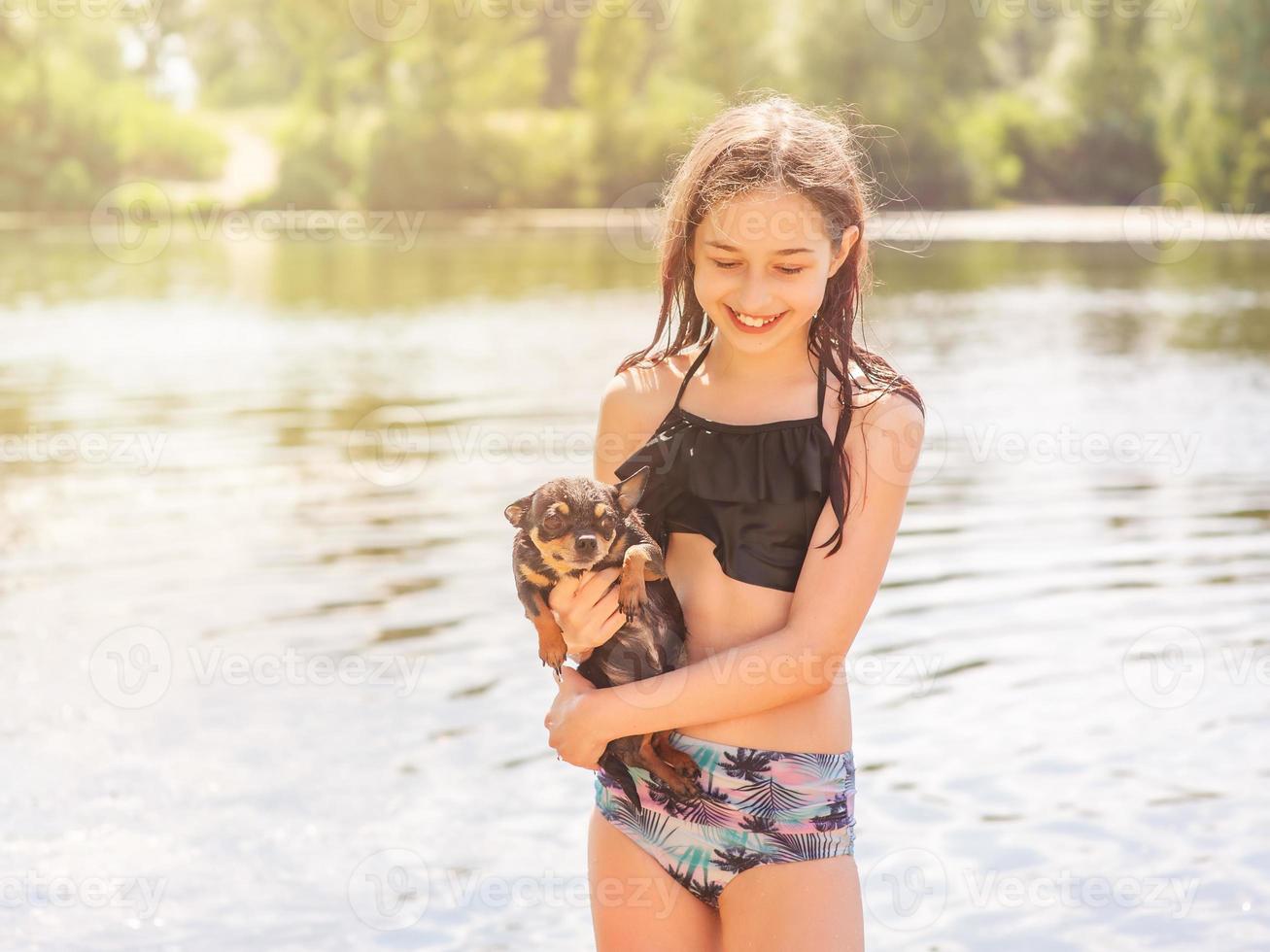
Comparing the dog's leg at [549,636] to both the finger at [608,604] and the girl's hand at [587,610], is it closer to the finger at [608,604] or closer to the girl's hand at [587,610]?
the girl's hand at [587,610]

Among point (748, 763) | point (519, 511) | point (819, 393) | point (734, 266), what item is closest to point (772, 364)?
point (819, 393)

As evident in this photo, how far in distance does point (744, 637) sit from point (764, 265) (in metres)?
0.78

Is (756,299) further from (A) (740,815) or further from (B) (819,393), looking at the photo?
(A) (740,815)

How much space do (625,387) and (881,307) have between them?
23294mm

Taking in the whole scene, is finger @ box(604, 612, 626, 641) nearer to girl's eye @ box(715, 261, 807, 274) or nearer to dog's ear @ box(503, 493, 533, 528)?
dog's ear @ box(503, 493, 533, 528)

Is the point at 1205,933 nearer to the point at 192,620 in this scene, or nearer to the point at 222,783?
the point at 222,783

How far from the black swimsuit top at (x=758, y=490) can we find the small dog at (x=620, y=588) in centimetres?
12

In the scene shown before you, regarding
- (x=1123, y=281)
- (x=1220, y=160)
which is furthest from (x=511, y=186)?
(x=1123, y=281)

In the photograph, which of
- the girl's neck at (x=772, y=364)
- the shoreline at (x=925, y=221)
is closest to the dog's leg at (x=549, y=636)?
the girl's neck at (x=772, y=364)

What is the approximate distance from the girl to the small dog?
37mm

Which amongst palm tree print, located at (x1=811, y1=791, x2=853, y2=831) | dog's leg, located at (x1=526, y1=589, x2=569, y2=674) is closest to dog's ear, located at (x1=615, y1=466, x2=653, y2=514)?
dog's leg, located at (x1=526, y1=589, x2=569, y2=674)

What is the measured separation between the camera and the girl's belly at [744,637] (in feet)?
10.5

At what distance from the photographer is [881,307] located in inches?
1035

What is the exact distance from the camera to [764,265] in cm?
321
